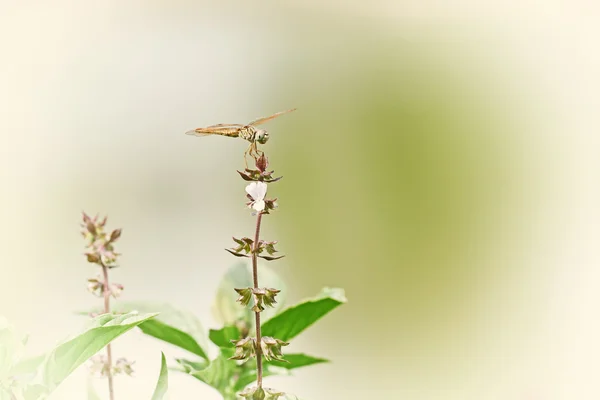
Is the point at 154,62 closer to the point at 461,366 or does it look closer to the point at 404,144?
the point at 404,144

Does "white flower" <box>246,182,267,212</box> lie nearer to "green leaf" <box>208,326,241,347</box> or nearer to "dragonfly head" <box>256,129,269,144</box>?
"dragonfly head" <box>256,129,269,144</box>

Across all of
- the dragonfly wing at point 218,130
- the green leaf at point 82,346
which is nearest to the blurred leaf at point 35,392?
the green leaf at point 82,346

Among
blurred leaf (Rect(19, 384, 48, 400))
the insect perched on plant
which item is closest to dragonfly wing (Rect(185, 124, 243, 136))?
the insect perched on plant

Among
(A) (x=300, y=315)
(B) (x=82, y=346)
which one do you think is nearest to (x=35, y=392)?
(B) (x=82, y=346)

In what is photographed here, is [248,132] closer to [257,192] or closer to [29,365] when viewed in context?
[257,192]

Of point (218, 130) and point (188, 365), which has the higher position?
point (218, 130)

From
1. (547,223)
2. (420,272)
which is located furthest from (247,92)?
(547,223)

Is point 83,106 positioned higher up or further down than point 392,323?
higher up
